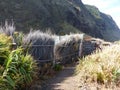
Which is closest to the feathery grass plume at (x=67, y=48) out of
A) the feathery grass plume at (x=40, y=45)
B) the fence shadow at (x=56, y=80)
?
the feathery grass plume at (x=40, y=45)

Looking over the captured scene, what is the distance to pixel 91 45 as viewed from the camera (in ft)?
69.7

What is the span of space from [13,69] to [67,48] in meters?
8.74

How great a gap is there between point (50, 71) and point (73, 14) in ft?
194

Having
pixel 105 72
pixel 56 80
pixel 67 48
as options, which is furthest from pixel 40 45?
pixel 67 48

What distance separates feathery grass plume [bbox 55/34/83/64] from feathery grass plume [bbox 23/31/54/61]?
1.51m

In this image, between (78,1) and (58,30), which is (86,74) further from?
(78,1)

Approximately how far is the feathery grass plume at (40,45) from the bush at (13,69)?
2098mm

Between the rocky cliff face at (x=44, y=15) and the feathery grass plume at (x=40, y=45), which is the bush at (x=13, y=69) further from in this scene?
the rocky cliff face at (x=44, y=15)

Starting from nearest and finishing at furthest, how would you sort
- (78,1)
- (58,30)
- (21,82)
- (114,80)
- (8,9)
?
(21,82) → (114,80) → (8,9) → (58,30) → (78,1)

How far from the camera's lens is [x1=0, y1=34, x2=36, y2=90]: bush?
322 inches

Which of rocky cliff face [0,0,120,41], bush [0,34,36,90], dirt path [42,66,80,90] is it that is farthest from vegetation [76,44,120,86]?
rocky cliff face [0,0,120,41]

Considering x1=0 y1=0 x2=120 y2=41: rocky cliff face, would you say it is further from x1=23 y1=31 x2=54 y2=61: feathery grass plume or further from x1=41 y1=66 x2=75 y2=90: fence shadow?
x1=41 y1=66 x2=75 y2=90: fence shadow

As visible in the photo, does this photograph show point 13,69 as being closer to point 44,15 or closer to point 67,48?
point 67,48

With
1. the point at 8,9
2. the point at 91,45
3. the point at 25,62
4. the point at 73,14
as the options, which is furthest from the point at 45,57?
the point at 73,14
